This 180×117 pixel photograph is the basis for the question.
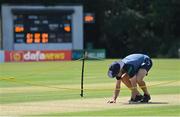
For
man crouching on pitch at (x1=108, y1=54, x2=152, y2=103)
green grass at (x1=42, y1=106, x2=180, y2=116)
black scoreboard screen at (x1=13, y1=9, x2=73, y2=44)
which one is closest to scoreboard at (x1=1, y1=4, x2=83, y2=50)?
black scoreboard screen at (x1=13, y1=9, x2=73, y2=44)

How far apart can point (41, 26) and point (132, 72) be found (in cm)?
4095

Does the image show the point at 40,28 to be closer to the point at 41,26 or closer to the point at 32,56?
the point at 41,26

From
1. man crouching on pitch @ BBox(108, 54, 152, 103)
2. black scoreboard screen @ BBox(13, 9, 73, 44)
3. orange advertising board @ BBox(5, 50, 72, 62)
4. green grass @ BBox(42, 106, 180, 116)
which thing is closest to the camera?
green grass @ BBox(42, 106, 180, 116)

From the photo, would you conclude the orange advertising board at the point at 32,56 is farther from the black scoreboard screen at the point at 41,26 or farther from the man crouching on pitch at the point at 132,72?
the man crouching on pitch at the point at 132,72

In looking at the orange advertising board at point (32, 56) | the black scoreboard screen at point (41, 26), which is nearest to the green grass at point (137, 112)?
the orange advertising board at point (32, 56)

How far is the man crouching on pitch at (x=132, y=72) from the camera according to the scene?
1788cm

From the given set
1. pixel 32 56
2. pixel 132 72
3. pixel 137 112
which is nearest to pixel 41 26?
pixel 32 56

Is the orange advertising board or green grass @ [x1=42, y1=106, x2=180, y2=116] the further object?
the orange advertising board

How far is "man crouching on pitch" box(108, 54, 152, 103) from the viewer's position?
17.9 m

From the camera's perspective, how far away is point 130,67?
709 inches

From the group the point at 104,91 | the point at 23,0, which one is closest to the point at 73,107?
the point at 104,91

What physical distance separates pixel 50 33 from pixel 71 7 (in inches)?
170

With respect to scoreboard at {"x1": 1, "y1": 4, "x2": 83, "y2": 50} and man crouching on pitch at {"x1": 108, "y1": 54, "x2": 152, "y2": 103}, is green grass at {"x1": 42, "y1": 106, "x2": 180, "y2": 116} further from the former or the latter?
scoreboard at {"x1": 1, "y1": 4, "x2": 83, "y2": 50}

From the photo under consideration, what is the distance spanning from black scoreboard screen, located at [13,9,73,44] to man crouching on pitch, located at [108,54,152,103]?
40.3 metres
